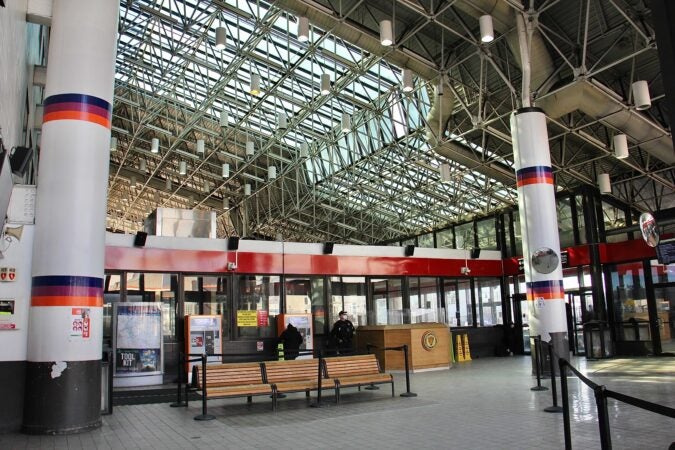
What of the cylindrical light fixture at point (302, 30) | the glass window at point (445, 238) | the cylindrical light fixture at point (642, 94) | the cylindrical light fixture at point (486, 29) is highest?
the cylindrical light fixture at point (302, 30)

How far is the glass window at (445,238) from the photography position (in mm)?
27648

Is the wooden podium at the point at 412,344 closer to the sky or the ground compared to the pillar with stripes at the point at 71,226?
closer to the ground

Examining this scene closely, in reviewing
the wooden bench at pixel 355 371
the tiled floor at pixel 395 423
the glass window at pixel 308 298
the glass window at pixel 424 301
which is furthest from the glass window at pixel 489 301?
the wooden bench at pixel 355 371

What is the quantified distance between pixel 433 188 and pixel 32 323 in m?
20.6

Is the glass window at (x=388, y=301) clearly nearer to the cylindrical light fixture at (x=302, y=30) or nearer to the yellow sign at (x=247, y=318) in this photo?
the yellow sign at (x=247, y=318)

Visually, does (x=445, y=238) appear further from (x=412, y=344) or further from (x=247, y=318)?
(x=247, y=318)

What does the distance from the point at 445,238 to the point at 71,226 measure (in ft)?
74.6

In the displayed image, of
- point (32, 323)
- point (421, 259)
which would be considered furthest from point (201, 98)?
point (32, 323)

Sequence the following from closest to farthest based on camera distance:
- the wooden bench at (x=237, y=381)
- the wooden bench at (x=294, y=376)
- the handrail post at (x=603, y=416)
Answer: the handrail post at (x=603, y=416)
the wooden bench at (x=237, y=381)
the wooden bench at (x=294, y=376)

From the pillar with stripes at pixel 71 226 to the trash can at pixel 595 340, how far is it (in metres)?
14.6

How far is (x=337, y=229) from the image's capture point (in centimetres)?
3388

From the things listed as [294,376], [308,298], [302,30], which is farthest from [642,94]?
[308,298]

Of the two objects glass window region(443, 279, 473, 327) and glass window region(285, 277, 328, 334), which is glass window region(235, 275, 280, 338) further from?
glass window region(443, 279, 473, 327)

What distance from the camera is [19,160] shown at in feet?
21.7
